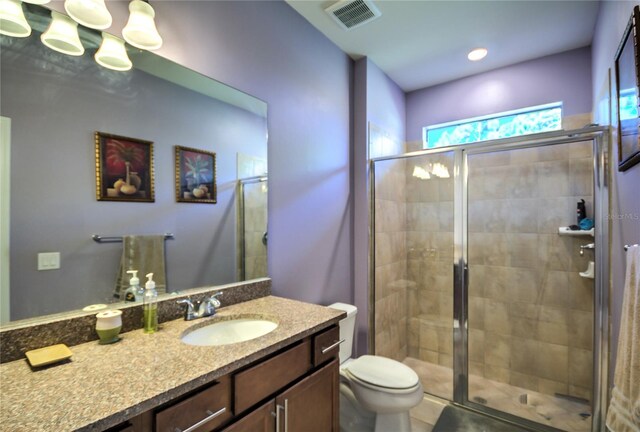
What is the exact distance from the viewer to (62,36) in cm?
107

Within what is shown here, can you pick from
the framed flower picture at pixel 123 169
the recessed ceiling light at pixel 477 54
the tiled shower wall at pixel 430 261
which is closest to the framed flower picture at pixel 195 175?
the framed flower picture at pixel 123 169

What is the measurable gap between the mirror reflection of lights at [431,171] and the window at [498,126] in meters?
0.48

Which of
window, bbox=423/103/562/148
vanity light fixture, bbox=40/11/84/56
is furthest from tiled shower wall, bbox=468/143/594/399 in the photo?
vanity light fixture, bbox=40/11/84/56

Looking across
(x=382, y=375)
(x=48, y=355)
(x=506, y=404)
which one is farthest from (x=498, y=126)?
(x=48, y=355)

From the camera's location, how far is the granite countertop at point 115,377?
67 cm

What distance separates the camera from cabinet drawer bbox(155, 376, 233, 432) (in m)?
0.78

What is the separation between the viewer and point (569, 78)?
2488 mm

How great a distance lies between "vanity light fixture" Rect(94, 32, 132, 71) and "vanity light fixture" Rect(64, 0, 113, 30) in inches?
2.1

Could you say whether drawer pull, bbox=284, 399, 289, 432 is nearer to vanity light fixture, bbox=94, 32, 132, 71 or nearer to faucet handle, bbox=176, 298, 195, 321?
faucet handle, bbox=176, 298, 195, 321

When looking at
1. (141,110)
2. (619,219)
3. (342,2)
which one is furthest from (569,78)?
(141,110)

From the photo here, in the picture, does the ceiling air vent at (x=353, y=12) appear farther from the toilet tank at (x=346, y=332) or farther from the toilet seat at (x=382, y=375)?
the toilet seat at (x=382, y=375)

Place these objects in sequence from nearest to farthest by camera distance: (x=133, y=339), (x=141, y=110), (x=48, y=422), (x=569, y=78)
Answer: (x=48, y=422)
(x=133, y=339)
(x=141, y=110)
(x=569, y=78)

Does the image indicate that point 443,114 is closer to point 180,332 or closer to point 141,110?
point 141,110

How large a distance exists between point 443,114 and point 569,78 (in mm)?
975
